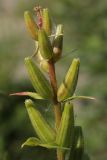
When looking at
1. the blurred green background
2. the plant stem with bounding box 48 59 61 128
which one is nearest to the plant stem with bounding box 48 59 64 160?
the plant stem with bounding box 48 59 61 128

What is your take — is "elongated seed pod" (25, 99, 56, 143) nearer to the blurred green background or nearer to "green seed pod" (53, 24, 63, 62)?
"green seed pod" (53, 24, 63, 62)

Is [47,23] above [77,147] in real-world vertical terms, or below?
above

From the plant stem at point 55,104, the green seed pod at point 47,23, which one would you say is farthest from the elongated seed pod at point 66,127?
the green seed pod at point 47,23

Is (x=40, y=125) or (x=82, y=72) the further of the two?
(x=82, y=72)

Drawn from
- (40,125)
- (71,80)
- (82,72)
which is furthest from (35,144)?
(82,72)

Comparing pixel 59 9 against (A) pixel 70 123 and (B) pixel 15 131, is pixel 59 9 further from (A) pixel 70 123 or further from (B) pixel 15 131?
(A) pixel 70 123

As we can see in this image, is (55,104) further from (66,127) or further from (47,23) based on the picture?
(47,23)

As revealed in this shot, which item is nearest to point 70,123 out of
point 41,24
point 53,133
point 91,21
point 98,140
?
point 53,133
